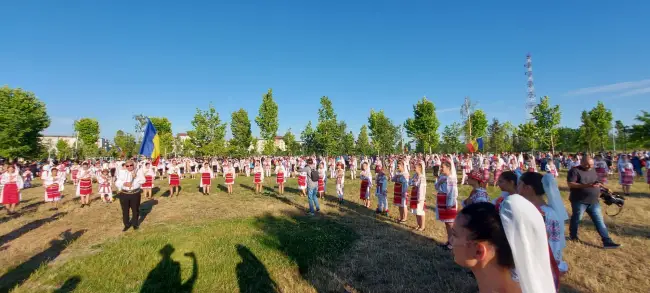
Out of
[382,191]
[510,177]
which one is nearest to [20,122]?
[382,191]

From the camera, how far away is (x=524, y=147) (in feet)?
187

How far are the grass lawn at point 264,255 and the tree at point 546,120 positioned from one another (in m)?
32.4

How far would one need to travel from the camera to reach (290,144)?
6191 cm

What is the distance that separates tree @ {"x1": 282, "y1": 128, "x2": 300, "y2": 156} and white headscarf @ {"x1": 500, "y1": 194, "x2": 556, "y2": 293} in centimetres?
5891

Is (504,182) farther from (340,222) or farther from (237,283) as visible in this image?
(340,222)

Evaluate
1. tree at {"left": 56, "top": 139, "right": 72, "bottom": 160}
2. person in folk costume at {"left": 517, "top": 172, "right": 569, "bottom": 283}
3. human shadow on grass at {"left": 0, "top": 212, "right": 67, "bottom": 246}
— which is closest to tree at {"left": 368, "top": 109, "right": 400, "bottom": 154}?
human shadow on grass at {"left": 0, "top": 212, "right": 67, "bottom": 246}

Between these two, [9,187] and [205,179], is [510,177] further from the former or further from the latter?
[9,187]

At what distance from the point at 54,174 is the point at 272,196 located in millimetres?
9785

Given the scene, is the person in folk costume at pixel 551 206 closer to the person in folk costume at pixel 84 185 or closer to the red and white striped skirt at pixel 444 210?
the red and white striped skirt at pixel 444 210

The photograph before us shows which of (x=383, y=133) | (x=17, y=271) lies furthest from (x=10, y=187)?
(x=383, y=133)

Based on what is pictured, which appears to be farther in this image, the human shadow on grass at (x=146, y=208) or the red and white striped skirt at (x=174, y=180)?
the red and white striped skirt at (x=174, y=180)

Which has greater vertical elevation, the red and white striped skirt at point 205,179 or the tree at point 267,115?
the tree at point 267,115

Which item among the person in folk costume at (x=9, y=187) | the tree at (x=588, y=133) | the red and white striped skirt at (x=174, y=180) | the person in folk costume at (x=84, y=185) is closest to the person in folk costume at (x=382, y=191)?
the red and white striped skirt at (x=174, y=180)

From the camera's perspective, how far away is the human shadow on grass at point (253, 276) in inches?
217
